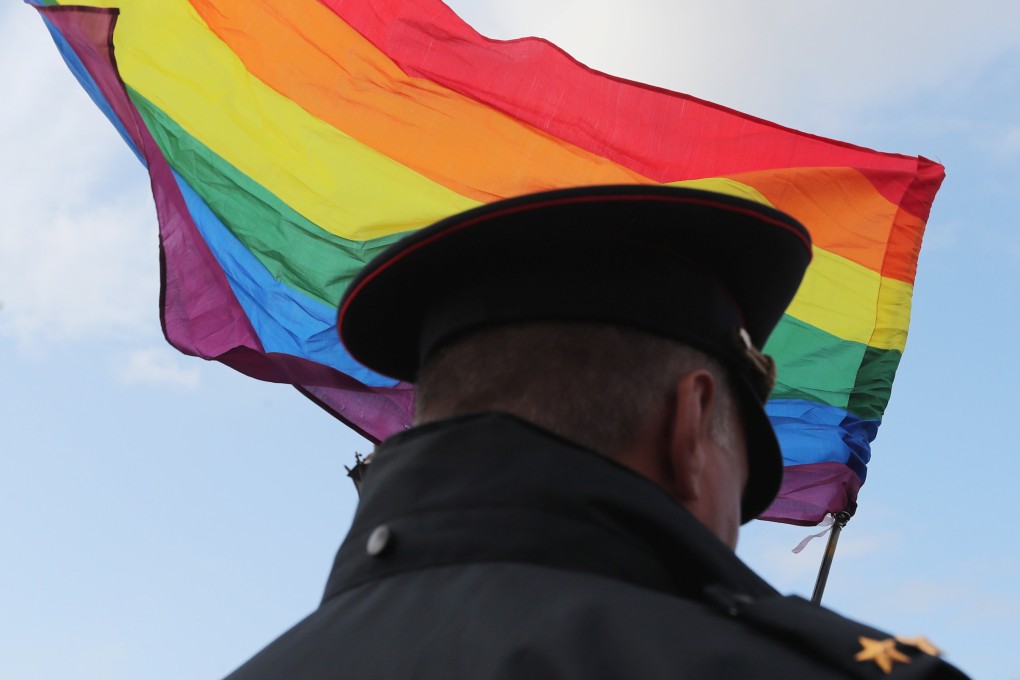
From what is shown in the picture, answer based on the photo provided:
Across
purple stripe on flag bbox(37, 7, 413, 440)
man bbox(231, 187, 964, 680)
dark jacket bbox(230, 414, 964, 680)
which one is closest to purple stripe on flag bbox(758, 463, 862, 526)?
purple stripe on flag bbox(37, 7, 413, 440)

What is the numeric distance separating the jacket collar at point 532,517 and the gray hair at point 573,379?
0.08 metres

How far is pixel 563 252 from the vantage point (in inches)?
86.5

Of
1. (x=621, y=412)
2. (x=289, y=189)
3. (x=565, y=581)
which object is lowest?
(x=565, y=581)

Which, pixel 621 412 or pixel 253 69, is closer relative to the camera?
pixel 621 412

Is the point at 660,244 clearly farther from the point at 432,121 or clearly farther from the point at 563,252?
the point at 432,121

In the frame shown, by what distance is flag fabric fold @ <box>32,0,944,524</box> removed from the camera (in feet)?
22.8

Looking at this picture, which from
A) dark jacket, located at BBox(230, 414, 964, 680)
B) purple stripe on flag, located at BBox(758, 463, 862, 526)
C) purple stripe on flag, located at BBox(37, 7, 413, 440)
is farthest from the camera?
purple stripe on flag, located at BBox(758, 463, 862, 526)

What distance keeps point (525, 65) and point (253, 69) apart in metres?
1.57

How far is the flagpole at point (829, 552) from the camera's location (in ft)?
23.7

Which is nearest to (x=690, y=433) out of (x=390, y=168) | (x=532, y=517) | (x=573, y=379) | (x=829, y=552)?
(x=573, y=379)

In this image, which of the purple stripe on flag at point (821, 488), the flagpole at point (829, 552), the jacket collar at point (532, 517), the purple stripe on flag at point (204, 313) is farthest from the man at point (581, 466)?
the purple stripe on flag at point (821, 488)

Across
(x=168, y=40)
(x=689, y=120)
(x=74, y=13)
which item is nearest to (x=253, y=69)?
(x=168, y=40)

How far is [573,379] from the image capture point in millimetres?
1984

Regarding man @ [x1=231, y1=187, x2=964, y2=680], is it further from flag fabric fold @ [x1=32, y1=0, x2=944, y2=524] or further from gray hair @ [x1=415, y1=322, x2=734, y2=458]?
flag fabric fold @ [x1=32, y1=0, x2=944, y2=524]
